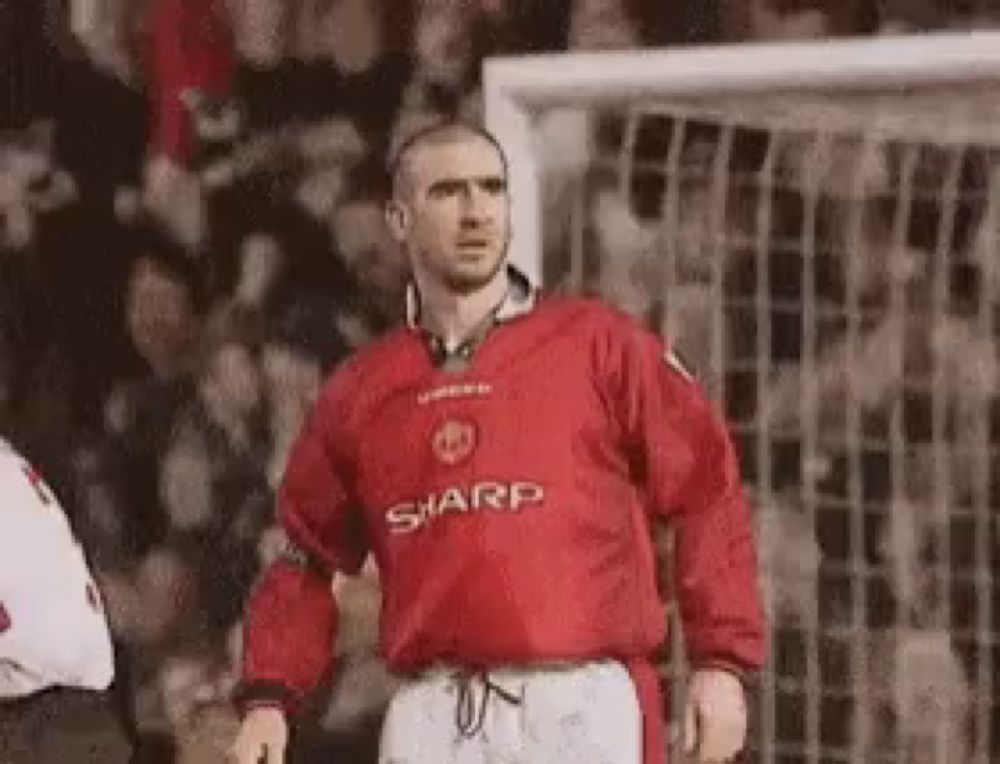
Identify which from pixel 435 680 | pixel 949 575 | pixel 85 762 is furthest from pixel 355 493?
pixel 949 575

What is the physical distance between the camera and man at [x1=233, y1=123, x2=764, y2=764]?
102 centimetres

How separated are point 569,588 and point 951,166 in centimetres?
32

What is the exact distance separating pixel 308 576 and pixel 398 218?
0.19m

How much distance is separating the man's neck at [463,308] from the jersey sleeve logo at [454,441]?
0.14 feet

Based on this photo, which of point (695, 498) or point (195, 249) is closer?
point (695, 498)

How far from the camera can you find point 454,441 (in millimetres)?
1055

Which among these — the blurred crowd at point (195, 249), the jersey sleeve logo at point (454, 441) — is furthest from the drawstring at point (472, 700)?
the blurred crowd at point (195, 249)

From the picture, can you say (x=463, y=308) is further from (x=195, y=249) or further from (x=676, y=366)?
(x=195, y=249)

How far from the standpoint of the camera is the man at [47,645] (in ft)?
3.66

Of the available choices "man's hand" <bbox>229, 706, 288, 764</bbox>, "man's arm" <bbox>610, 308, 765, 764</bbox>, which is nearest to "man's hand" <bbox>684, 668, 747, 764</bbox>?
"man's arm" <bbox>610, 308, 765, 764</bbox>

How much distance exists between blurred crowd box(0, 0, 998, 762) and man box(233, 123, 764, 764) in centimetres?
11

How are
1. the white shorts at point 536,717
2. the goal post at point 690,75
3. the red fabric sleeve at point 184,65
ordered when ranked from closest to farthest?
the white shorts at point 536,717
the goal post at point 690,75
the red fabric sleeve at point 184,65

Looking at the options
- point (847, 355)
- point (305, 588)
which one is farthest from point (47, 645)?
point (847, 355)

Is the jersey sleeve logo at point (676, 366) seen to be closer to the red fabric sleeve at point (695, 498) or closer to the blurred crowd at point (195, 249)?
the red fabric sleeve at point (695, 498)
